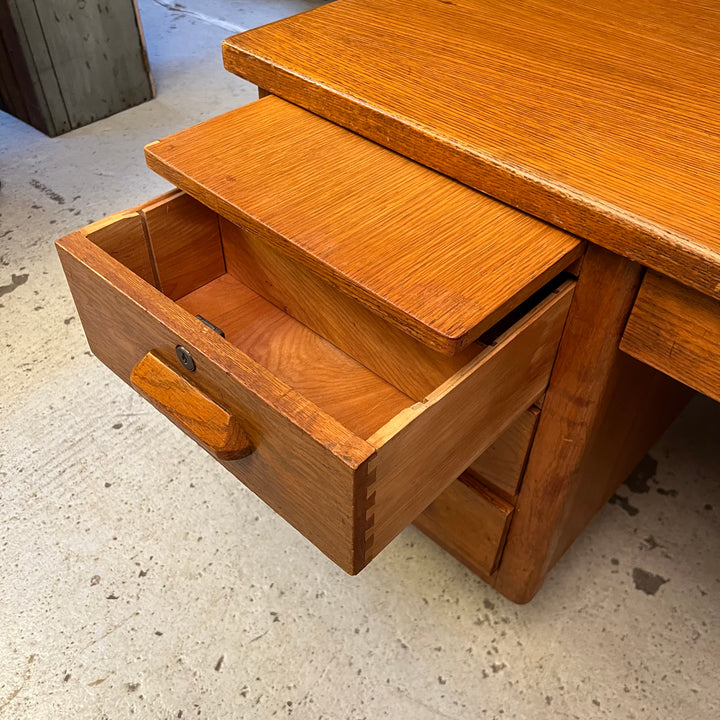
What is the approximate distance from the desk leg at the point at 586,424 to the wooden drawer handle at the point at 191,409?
0.32 metres

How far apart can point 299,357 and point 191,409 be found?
0.60ft

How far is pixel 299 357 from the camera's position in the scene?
2.52 ft

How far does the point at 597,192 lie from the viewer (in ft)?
1.89

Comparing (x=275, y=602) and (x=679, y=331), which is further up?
(x=679, y=331)

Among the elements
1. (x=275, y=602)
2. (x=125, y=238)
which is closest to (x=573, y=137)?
(x=125, y=238)

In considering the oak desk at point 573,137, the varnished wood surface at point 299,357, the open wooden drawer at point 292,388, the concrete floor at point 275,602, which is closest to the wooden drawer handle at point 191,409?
the open wooden drawer at point 292,388

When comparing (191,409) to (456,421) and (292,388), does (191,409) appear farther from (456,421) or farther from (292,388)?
(456,421)

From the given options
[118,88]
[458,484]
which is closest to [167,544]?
[458,484]

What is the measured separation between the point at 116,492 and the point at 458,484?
0.56 metres

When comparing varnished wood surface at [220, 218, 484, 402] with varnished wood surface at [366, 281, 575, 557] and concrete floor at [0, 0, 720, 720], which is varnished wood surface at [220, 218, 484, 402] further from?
concrete floor at [0, 0, 720, 720]

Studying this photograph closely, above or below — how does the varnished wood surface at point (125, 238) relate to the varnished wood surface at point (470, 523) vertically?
above

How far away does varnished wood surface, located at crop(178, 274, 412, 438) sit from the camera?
721 millimetres

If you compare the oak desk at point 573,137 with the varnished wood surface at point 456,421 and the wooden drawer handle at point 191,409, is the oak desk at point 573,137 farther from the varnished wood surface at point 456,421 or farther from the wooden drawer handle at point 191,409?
the wooden drawer handle at point 191,409

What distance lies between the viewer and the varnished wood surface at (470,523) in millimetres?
871
